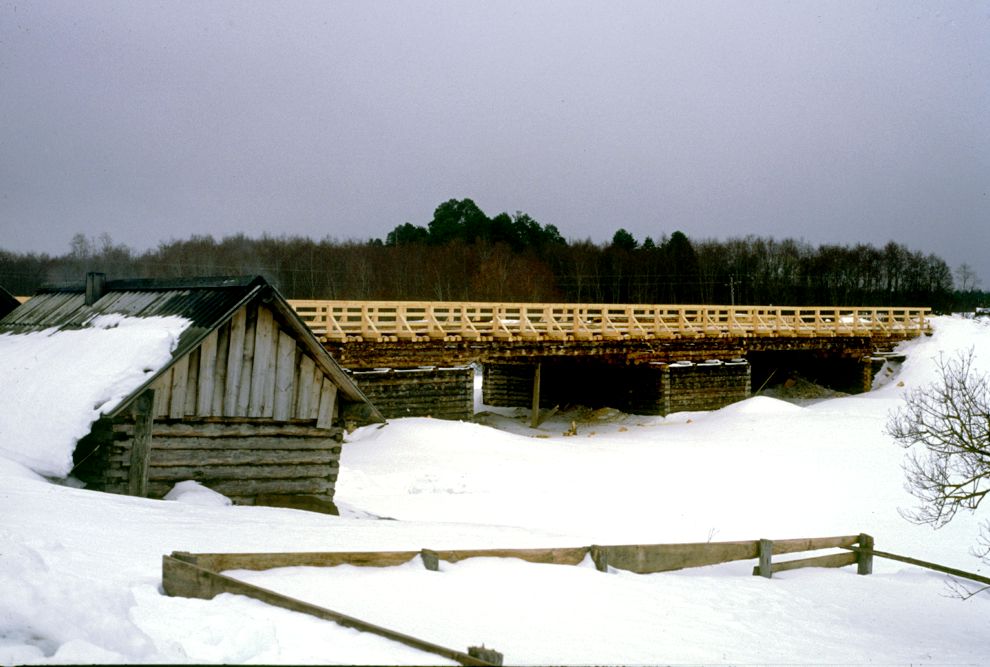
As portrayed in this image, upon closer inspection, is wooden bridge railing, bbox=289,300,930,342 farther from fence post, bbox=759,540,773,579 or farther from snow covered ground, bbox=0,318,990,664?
fence post, bbox=759,540,773,579

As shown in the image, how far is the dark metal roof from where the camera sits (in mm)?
12961

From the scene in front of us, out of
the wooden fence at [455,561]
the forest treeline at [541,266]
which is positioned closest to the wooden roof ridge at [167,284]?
the wooden fence at [455,561]

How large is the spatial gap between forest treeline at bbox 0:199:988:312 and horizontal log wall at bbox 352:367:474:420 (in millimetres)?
43234

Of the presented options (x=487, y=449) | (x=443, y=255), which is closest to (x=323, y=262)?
(x=443, y=255)

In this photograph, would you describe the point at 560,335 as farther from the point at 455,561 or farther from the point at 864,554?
the point at 455,561

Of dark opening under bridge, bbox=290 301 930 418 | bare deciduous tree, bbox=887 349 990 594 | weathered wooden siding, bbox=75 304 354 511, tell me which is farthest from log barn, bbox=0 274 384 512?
dark opening under bridge, bbox=290 301 930 418

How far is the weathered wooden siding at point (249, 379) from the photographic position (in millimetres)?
12906

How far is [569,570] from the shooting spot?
897 centimetres

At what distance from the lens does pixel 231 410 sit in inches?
529

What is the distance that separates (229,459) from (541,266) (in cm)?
7724

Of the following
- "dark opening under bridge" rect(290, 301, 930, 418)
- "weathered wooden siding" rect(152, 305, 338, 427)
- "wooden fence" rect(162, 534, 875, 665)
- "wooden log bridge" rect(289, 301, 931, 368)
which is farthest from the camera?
"dark opening under bridge" rect(290, 301, 930, 418)

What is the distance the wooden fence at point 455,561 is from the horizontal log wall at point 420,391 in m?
20.1

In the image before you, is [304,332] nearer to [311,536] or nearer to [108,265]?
[311,536]

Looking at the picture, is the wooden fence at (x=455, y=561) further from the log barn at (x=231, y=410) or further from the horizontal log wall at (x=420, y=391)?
the horizontal log wall at (x=420, y=391)
